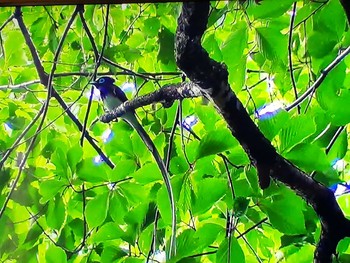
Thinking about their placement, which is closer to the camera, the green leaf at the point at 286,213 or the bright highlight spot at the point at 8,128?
the green leaf at the point at 286,213

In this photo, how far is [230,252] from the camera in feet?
3.15

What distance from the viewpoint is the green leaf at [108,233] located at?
1.00 meters

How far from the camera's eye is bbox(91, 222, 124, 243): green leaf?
1.00 m

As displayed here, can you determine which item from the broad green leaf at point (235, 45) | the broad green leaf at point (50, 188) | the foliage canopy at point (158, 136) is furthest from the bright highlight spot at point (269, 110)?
the broad green leaf at point (50, 188)

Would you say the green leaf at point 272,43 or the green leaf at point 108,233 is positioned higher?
→ the green leaf at point 272,43

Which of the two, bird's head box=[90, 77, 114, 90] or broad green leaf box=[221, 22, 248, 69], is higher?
bird's head box=[90, 77, 114, 90]

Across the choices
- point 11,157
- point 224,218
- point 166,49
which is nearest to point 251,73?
point 166,49

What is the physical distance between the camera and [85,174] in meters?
1.02

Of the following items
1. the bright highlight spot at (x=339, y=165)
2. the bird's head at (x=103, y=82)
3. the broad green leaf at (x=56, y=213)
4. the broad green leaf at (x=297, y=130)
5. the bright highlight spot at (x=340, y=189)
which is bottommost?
the bright highlight spot at (x=340, y=189)

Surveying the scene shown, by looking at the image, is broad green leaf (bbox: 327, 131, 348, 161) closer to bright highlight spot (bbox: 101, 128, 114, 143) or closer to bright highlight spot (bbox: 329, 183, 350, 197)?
bright highlight spot (bbox: 329, 183, 350, 197)

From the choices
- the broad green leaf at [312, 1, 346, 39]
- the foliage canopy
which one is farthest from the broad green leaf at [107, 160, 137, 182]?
the broad green leaf at [312, 1, 346, 39]

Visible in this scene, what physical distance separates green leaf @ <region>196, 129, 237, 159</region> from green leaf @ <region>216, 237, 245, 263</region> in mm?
167

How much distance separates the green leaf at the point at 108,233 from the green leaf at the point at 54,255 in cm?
7

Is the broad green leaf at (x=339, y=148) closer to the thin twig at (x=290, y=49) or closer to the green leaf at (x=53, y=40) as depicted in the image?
the thin twig at (x=290, y=49)
